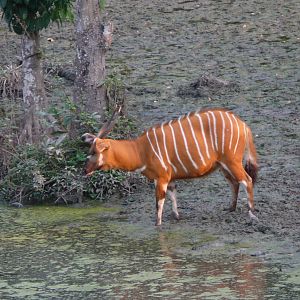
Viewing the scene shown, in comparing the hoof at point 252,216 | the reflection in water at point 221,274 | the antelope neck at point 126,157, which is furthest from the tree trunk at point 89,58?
the reflection in water at point 221,274

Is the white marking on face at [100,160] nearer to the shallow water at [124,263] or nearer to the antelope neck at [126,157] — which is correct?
the antelope neck at [126,157]

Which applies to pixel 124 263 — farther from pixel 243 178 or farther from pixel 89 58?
pixel 89 58

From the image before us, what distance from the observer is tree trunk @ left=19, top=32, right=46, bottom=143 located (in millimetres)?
11867

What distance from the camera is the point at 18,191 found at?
36.5ft

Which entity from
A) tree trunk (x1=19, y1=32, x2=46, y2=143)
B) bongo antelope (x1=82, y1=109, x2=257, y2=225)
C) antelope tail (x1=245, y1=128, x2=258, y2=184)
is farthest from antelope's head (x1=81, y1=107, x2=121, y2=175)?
tree trunk (x1=19, y1=32, x2=46, y2=143)

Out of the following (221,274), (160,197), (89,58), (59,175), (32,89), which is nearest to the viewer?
(221,274)

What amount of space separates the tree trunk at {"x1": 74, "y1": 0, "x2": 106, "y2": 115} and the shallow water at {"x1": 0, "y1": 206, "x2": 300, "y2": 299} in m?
1.74

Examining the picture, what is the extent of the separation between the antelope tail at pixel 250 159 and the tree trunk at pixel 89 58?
215 cm

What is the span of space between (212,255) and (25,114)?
3.92 metres

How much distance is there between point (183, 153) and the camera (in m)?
10.1

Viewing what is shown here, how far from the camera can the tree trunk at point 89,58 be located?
11.7m

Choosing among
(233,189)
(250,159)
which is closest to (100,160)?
(233,189)

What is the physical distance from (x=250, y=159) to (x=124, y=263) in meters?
2.07

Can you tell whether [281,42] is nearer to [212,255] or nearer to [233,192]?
[233,192]
